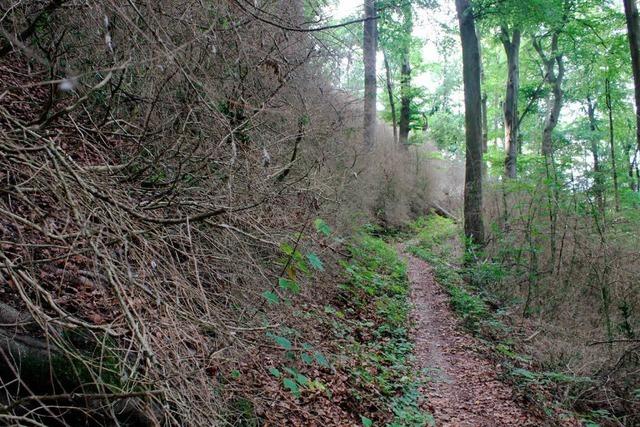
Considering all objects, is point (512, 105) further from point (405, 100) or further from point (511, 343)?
point (511, 343)

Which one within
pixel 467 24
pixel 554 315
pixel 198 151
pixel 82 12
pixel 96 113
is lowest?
pixel 554 315

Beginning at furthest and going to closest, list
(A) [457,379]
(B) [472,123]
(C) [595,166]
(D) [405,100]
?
1. (D) [405,100]
2. (B) [472,123]
3. (C) [595,166]
4. (A) [457,379]

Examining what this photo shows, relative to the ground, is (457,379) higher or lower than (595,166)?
lower

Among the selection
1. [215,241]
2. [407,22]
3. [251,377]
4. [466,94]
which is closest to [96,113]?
[215,241]

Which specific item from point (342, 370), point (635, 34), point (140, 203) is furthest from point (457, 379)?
point (635, 34)

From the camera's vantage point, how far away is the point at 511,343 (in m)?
6.69

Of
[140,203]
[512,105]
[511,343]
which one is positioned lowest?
[511,343]

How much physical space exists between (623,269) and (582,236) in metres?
1.02

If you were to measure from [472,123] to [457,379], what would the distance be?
692cm

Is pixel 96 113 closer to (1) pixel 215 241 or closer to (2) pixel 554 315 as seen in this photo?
(1) pixel 215 241

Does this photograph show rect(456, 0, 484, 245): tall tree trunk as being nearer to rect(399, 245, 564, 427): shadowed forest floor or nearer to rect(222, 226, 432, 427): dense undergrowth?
rect(399, 245, 564, 427): shadowed forest floor

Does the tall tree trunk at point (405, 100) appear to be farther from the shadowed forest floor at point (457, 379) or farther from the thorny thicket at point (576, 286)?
the shadowed forest floor at point (457, 379)

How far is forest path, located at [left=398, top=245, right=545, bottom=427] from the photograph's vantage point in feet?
16.1

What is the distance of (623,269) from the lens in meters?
7.05
